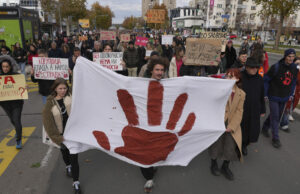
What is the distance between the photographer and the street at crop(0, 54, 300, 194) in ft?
10.6

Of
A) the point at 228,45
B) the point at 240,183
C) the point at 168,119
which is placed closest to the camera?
the point at 168,119

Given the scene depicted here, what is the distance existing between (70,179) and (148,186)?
123cm

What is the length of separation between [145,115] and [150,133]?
0.26 meters

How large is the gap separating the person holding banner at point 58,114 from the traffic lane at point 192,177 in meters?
0.45

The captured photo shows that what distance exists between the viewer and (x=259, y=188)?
3301 mm

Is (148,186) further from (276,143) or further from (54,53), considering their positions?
(54,53)

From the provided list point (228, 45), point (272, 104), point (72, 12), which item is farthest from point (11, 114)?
point (72, 12)

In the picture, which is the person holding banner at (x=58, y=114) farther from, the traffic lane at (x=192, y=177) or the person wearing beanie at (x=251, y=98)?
the person wearing beanie at (x=251, y=98)

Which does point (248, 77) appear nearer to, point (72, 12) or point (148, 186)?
point (148, 186)

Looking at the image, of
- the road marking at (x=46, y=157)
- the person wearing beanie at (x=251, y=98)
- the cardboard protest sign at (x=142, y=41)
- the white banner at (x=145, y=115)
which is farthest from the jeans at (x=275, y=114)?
the cardboard protest sign at (x=142, y=41)

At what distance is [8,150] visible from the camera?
14.1ft

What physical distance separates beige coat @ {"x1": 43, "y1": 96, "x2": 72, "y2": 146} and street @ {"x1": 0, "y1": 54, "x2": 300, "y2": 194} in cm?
86

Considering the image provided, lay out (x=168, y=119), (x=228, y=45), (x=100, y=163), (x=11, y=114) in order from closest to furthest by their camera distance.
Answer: (x=168, y=119)
(x=100, y=163)
(x=11, y=114)
(x=228, y=45)

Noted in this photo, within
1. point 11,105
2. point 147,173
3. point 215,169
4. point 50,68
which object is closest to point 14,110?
point 11,105
